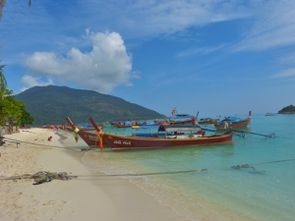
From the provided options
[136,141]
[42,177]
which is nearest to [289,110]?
[136,141]

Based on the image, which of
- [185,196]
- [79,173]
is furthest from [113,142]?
[185,196]

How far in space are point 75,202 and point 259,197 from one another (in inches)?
222

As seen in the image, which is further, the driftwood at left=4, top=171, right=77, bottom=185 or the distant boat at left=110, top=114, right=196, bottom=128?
the distant boat at left=110, top=114, right=196, bottom=128

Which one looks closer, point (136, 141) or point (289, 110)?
point (136, 141)

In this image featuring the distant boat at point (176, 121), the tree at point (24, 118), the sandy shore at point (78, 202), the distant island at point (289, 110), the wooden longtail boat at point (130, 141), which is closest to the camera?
the sandy shore at point (78, 202)

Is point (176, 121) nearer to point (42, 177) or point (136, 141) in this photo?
point (136, 141)

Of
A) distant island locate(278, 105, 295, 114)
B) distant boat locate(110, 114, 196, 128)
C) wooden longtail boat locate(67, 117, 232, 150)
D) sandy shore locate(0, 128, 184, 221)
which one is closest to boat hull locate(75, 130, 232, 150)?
wooden longtail boat locate(67, 117, 232, 150)

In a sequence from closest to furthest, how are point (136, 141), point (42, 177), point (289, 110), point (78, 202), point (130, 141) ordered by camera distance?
point (78, 202) < point (42, 177) < point (130, 141) < point (136, 141) < point (289, 110)

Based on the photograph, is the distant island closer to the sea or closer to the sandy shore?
the sea

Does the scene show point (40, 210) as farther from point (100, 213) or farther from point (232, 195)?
point (232, 195)

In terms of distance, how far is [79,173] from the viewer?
13398 millimetres

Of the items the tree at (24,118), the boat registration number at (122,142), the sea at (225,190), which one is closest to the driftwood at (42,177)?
the sea at (225,190)

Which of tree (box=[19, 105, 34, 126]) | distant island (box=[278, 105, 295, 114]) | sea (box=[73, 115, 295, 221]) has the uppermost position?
distant island (box=[278, 105, 295, 114])

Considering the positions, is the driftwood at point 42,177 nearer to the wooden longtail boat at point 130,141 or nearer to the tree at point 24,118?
the wooden longtail boat at point 130,141
